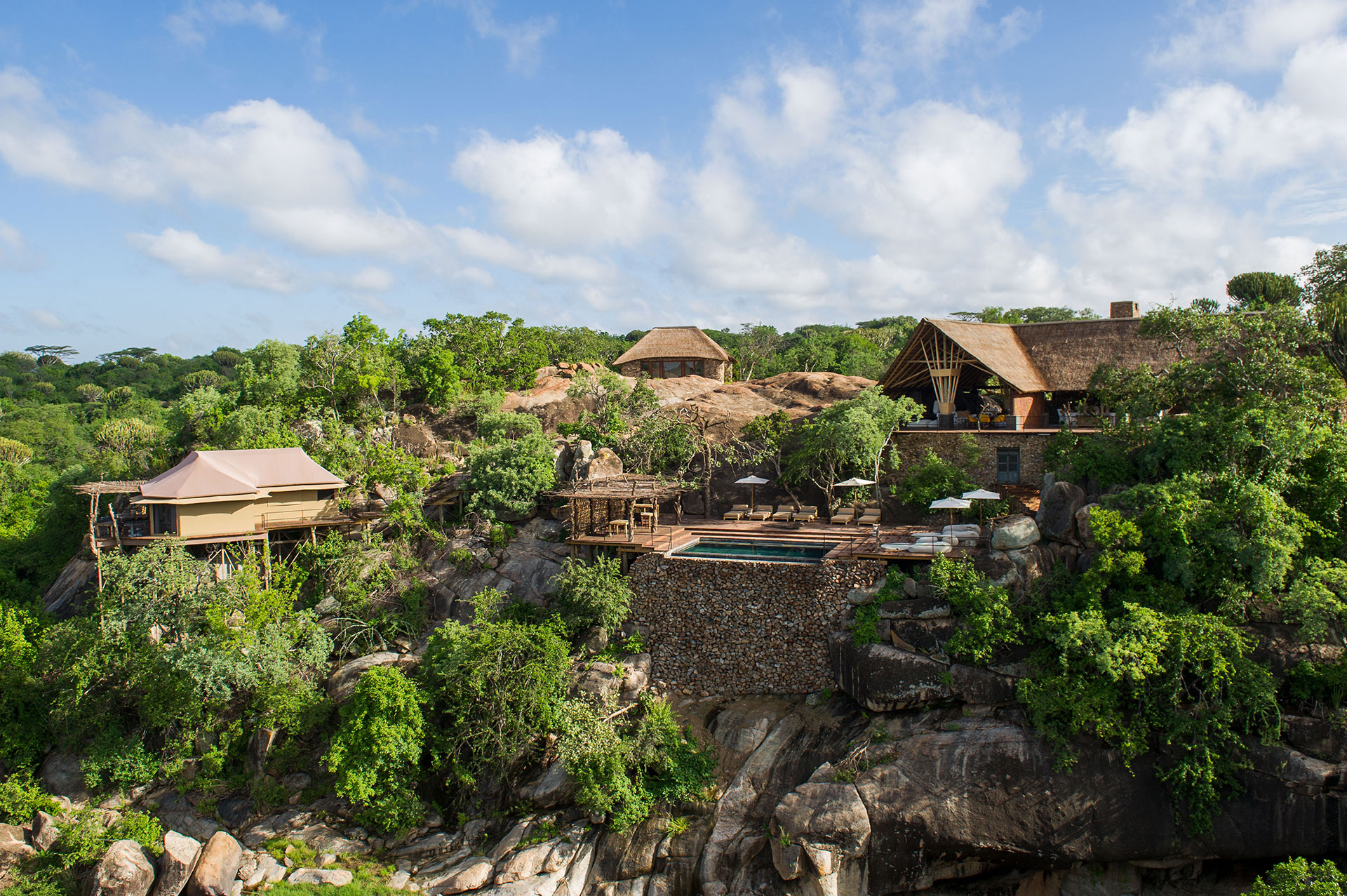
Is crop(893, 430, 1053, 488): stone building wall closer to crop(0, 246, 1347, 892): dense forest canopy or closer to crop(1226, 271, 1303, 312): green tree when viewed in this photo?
crop(0, 246, 1347, 892): dense forest canopy

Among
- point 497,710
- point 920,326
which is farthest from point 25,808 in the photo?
point 920,326

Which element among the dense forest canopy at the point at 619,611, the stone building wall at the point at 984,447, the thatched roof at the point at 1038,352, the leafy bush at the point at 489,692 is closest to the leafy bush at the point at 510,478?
the dense forest canopy at the point at 619,611

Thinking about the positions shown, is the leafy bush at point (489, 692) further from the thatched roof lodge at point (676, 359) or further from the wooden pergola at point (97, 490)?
the thatched roof lodge at point (676, 359)

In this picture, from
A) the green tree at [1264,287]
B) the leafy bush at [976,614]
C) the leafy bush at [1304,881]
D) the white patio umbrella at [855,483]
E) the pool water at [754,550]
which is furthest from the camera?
the green tree at [1264,287]

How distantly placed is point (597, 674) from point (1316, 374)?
850 inches

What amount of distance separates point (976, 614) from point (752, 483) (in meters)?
11.6

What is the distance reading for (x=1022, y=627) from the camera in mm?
19578

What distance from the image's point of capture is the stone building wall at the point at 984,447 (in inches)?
1124

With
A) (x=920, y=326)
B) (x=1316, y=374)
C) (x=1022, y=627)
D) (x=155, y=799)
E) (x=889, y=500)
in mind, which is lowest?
(x=155, y=799)

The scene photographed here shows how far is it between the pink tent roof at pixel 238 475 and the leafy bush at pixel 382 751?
11123 mm

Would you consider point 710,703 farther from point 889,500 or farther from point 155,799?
point 155,799

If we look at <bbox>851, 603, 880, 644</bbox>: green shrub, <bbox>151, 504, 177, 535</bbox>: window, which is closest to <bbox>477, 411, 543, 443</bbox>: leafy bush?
<bbox>151, 504, 177, 535</bbox>: window

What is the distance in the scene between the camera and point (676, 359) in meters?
47.8

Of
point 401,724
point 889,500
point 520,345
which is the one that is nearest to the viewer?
point 401,724
